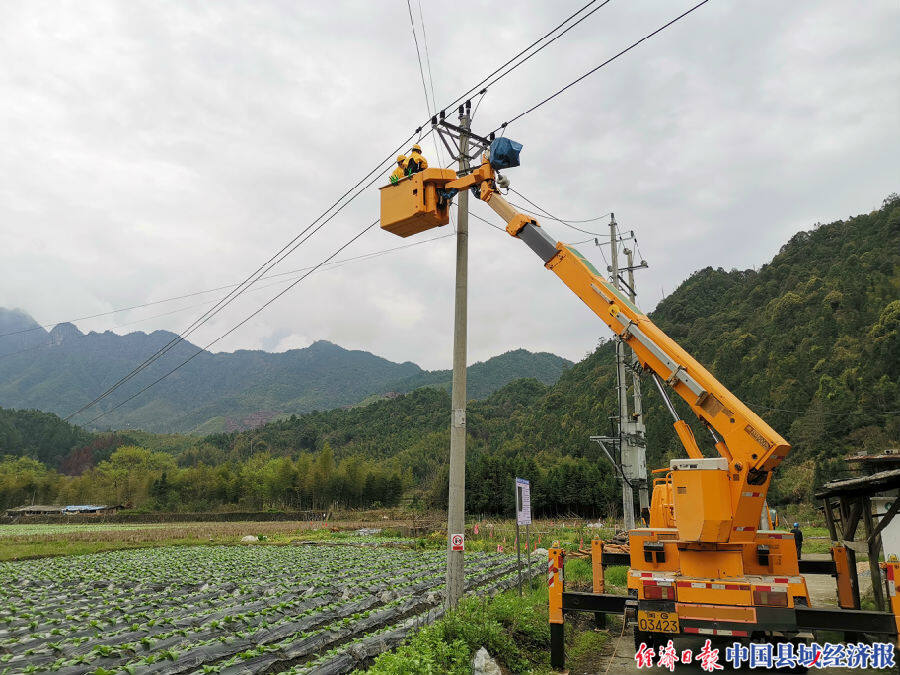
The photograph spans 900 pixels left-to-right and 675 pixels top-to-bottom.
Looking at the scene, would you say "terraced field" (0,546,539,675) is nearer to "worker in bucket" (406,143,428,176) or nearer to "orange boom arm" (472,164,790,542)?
"orange boom arm" (472,164,790,542)

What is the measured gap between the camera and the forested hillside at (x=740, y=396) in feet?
165

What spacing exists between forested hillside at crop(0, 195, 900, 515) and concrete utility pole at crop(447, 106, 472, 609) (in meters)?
38.5

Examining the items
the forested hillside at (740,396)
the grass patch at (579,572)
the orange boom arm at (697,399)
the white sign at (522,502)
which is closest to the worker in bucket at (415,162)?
the orange boom arm at (697,399)

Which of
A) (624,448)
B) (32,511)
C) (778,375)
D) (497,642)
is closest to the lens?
(497,642)

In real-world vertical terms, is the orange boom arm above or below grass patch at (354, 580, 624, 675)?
above

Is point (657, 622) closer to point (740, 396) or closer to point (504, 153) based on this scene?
point (504, 153)

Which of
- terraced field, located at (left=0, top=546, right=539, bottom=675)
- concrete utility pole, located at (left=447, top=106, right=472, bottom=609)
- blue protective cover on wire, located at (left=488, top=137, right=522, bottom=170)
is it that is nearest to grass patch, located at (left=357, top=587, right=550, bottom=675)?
concrete utility pole, located at (left=447, top=106, right=472, bottom=609)

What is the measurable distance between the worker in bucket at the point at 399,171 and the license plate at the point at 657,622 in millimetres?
8149

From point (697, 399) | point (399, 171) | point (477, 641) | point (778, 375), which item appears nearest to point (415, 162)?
point (399, 171)

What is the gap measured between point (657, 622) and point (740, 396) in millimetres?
61842

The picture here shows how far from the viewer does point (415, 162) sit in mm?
10406

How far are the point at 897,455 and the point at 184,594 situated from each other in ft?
49.2

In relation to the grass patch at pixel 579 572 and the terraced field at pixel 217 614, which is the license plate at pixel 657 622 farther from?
the grass patch at pixel 579 572

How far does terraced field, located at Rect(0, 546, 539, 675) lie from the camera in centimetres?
752
